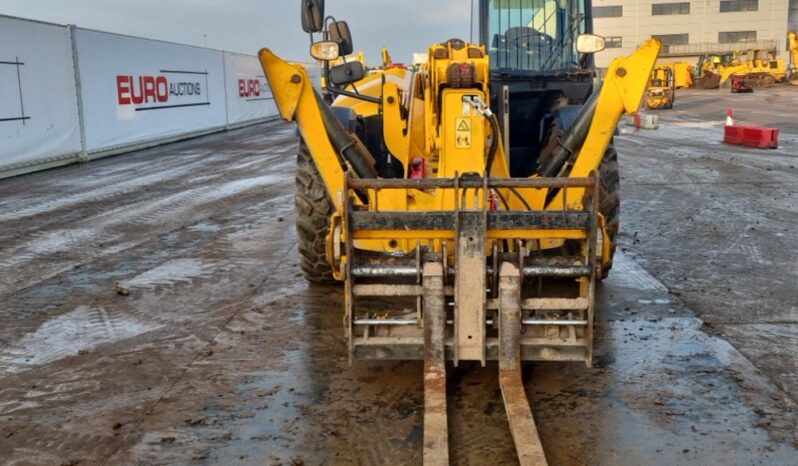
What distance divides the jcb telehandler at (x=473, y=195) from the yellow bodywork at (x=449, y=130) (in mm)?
10

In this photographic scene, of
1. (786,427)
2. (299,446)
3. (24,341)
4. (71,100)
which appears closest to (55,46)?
(71,100)

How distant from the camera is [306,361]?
4.93 metres

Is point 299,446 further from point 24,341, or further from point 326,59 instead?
point 326,59

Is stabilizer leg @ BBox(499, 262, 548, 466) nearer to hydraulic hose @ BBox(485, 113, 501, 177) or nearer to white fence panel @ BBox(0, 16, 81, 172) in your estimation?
hydraulic hose @ BBox(485, 113, 501, 177)

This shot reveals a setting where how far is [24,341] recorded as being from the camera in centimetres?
548

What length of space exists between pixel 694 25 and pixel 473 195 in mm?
73669

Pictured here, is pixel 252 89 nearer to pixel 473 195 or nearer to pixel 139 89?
pixel 139 89

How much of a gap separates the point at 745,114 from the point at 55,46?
2322 cm

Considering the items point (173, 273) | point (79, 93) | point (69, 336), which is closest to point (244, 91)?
point (79, 93)

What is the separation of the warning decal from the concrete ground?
142 cm

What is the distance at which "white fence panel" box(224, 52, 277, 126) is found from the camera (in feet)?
89.4

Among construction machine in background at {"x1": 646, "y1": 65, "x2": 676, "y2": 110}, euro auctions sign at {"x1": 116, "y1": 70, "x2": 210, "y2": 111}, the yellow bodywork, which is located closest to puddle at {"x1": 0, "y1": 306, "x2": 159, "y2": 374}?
the yellow bodywork

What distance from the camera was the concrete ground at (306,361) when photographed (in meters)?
3.83

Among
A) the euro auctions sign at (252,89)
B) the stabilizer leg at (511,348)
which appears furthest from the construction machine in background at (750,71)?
the stabilizer leg at (511,348)
